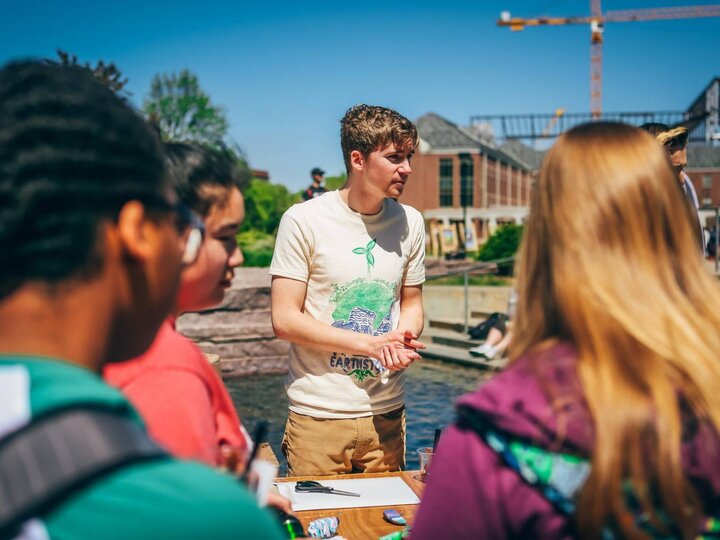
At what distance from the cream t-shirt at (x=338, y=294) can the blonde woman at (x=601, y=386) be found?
1764 millimetres

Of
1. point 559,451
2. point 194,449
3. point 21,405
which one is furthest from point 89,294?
point 559,451

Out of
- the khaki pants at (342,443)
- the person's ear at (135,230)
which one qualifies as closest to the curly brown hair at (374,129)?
the khaki pants at (342,443)

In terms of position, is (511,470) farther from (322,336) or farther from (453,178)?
(453,178)

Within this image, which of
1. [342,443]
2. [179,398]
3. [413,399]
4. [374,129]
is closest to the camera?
[179,398]

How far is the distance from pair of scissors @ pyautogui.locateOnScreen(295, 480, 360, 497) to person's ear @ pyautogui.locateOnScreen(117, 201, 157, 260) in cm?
173

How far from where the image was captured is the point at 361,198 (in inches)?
124

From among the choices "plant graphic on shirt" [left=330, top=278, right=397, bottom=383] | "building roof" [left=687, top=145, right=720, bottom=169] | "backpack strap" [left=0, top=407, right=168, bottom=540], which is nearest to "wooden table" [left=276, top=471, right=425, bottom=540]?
"plant graphic on shirt" [left=330, top=278, right=397, bottom=383]

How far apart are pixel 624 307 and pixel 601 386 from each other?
0.50 feet

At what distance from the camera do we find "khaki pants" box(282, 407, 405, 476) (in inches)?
119

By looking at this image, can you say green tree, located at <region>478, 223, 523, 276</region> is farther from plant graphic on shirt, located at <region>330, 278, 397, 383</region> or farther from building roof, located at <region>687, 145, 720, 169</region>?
building roof, located at <region>687, 145, 720, 169</region>

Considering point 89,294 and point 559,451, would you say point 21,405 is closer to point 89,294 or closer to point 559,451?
point 89,294

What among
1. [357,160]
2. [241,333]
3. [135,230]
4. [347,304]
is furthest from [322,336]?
[241,333]

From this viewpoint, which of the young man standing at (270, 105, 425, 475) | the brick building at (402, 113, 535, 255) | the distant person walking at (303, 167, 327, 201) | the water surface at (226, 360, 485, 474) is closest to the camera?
the young man standing at (270, 105, 425, 475)

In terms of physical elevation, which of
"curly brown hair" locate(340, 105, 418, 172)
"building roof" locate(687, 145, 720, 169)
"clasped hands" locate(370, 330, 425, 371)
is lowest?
"clasped hands" locate(370, 330, 425, 371)
